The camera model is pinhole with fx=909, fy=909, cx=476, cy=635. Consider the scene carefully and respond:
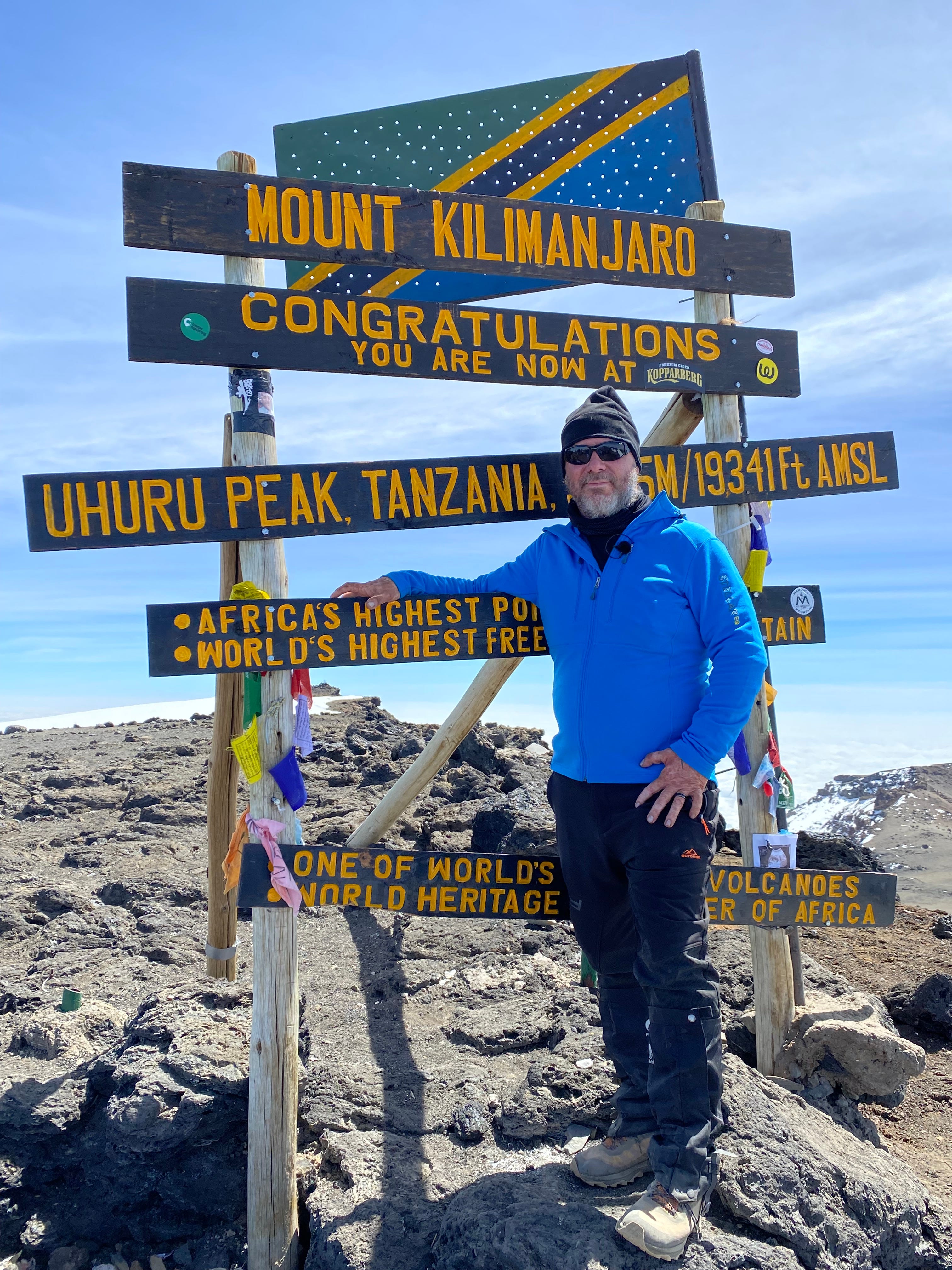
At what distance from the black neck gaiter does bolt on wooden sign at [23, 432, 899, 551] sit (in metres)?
0.37

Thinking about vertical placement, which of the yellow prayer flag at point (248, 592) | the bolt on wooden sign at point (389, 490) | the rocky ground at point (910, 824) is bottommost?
the rocky ground at point (910, 824)

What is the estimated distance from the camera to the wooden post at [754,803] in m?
3.93

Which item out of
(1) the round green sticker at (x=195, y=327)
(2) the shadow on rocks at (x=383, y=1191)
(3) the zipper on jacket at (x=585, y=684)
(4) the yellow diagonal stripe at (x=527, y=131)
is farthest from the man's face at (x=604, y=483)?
(2) the shadow on rocks at (x=383, y=1191)

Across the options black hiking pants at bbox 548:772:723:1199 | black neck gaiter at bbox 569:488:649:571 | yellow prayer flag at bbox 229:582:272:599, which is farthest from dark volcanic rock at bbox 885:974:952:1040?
yellow prayer flag at bbox 229:582:272:599

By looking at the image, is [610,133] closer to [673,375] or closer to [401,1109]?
[673,375]

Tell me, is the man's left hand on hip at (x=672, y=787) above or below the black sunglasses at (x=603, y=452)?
below

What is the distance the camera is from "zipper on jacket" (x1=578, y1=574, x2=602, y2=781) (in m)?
3.01

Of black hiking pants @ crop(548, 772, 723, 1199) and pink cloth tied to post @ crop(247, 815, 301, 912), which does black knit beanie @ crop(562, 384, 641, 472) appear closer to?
black hiking pants @ crop(548, 772, 723, 1199)

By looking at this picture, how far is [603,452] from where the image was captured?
3105mm

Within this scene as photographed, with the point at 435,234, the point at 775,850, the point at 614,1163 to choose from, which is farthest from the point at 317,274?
the point at 614,1163

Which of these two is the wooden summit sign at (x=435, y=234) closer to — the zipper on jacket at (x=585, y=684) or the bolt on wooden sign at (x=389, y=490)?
the bolt on wooden sign at (x=389, y=490)

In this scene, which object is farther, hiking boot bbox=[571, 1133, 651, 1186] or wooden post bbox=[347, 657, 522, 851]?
wooden post bbox=[347, 657, 522, 851]

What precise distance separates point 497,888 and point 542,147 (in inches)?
132

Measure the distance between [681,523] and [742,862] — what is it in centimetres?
173
